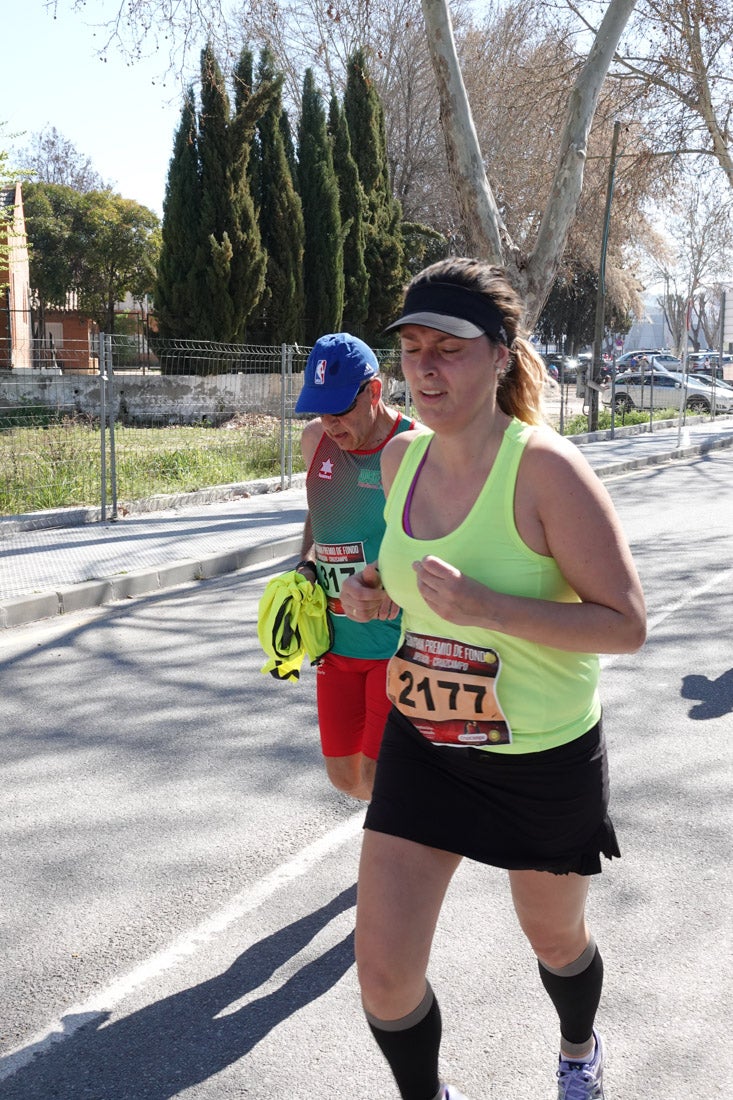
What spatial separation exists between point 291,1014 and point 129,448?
10275 millimetres

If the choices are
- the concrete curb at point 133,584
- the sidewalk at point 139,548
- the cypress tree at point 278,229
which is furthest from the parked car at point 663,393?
the concrete curb at point 133,584

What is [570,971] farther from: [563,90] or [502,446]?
[563,90]

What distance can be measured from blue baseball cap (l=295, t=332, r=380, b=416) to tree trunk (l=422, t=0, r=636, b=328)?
36.9 feet

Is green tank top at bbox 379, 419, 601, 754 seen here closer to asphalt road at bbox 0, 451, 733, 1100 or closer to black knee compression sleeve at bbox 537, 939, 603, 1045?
black knee compression sleeve at bbox 537, 939, 603, 1045

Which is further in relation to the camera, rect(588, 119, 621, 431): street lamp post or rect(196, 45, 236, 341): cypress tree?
rect(588, 119, 621, 431): street lamp post

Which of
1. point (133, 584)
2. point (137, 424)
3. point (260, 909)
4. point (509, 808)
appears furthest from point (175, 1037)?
point (137, 424)

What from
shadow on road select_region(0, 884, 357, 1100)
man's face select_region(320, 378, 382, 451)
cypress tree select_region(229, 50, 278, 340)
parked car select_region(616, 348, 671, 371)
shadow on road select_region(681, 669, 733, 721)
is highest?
cypress tree select_region(229, 50, 278, 340)

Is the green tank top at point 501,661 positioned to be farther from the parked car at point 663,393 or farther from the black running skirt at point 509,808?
the parked car at point 663,393

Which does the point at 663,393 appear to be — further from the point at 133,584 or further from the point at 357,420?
the point at 357,420

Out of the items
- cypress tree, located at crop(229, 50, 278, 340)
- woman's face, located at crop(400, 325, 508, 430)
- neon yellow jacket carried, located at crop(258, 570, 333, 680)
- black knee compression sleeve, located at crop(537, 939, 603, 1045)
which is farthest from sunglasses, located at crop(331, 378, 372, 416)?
cypress tree, located at crop(229, 50, 278, 340)

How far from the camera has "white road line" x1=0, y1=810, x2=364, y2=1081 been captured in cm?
287

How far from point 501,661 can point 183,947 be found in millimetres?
1740

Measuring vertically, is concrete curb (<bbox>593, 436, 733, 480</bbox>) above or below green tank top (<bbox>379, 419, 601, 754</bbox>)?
below

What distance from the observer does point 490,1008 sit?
9.96 ft
